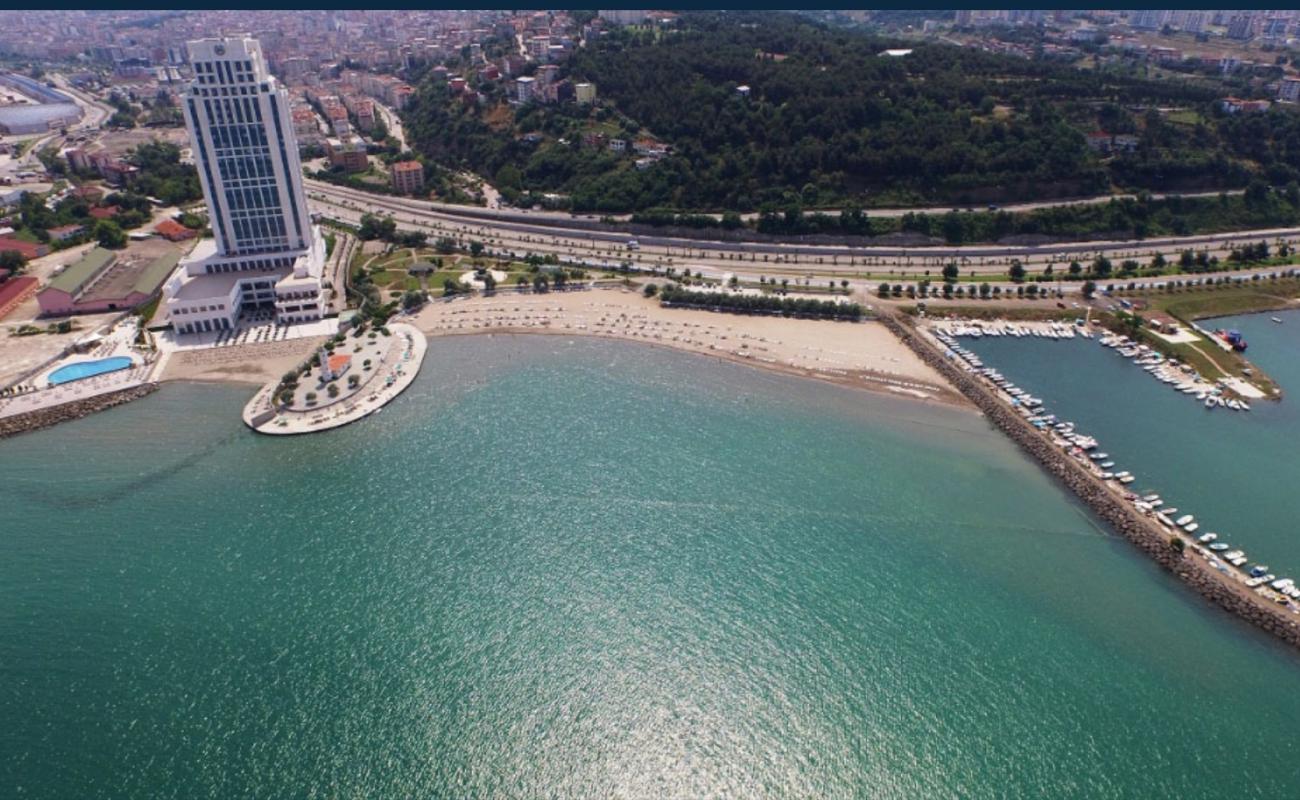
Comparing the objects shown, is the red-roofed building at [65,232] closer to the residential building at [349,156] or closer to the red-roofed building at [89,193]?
the red-roofed building at [89,193]

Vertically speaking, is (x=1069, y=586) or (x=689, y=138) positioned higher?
(x=689, y=138)

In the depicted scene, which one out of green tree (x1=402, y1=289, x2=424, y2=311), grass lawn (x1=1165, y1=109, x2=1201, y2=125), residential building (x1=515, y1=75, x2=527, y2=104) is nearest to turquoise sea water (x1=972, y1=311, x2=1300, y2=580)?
grass lawn (x1=1165, y1=109, x2=1201, y2=125)

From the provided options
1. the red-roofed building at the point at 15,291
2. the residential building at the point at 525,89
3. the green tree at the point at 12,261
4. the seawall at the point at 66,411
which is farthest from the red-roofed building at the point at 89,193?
the residential building at the point at 525,89

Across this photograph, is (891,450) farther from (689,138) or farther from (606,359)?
(689,138)

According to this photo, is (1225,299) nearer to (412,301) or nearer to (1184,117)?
(1184,117)

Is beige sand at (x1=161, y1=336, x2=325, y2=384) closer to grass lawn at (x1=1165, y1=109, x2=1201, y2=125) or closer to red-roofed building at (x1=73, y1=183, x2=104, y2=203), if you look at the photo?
red-roofed building at (x1=73, y1=183, x2=104, y2=203)

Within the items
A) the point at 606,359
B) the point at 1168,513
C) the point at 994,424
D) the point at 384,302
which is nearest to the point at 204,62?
the point at 384,302
